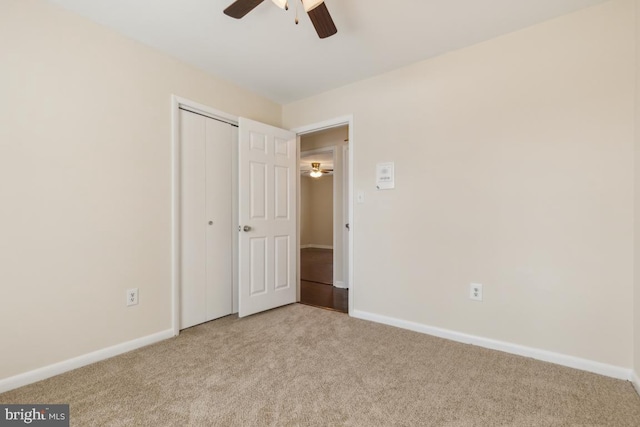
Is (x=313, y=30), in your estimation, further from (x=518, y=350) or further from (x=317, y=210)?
(x=317, y=210)

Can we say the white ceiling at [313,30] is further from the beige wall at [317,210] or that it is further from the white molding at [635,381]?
the beige wall at [317,210]

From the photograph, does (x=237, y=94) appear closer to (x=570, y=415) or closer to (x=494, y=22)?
(x=494, y=22)

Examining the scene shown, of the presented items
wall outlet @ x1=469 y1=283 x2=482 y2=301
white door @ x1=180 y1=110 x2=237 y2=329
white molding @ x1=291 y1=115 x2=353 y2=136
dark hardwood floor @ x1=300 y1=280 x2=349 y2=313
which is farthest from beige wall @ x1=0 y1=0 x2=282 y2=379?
wall outlet @ x1=469 y1=283 x2=482 y2=301

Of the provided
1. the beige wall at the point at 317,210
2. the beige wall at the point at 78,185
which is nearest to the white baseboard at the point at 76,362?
the beige wall at the point at 78,185

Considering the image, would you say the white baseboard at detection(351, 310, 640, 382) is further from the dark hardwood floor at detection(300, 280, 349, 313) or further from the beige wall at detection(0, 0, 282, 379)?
the beige wall at detection(0, 0, 282, 379)

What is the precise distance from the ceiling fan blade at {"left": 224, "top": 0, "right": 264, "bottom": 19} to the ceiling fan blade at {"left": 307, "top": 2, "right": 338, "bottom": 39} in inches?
11.5

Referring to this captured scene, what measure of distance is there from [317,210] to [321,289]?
524cm

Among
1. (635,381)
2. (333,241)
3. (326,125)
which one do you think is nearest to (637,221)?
(635,381)

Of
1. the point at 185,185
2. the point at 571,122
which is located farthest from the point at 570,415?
the point at 185,185

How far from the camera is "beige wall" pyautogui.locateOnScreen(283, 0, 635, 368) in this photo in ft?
Answer: 6.07

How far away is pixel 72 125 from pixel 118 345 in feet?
5.16

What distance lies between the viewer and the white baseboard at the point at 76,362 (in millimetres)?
1686

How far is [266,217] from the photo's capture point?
311cm

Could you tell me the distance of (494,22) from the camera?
2.04 meters
